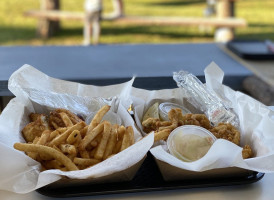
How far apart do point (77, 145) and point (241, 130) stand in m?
0.53

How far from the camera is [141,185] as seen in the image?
3.62ft

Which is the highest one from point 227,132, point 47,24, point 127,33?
point 227,132

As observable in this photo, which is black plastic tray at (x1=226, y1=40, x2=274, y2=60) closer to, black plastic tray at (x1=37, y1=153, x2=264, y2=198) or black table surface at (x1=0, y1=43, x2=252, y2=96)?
black table surface at (x1=0, y1=43, x2=252, y2=96)

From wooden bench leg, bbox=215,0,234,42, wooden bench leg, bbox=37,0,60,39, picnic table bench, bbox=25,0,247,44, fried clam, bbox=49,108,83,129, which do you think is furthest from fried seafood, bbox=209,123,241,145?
wooden bench leg, bbox=37,0,60,39

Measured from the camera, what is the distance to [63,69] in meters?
2.31

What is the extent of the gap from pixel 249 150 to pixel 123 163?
373 mm

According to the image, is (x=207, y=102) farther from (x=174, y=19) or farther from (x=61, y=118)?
(x=174, y=19)

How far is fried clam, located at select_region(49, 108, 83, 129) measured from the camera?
4.05 ft

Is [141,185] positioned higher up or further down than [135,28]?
higher up

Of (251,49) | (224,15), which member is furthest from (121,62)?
(224,15)

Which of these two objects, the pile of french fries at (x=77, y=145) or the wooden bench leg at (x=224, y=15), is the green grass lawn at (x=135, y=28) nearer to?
the wooden bench leg at (x=224, y=15)

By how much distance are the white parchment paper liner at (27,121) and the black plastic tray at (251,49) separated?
132cm

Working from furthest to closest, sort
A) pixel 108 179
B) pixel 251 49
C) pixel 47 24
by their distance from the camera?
pixel 47 24
pixel 251 49
pixel 108 179

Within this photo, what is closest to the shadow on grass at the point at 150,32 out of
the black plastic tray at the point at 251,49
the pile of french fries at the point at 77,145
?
the black plastic tray at the point at 251,49
